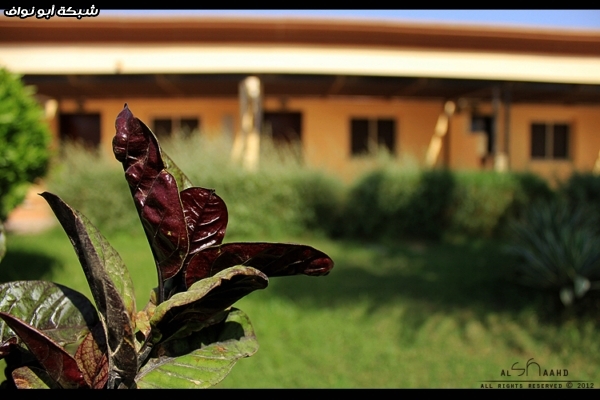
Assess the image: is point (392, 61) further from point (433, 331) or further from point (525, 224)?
point (433, 331)

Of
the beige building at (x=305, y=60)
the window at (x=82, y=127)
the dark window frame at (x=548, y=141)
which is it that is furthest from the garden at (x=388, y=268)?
the dark window frame at (x=548, y=141)

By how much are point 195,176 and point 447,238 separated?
5.15 metres

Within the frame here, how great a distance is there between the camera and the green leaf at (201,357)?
744mm

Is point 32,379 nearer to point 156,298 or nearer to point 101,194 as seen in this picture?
point 156,298

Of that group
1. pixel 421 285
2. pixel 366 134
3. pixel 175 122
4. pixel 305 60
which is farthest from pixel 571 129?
pixel 175 122

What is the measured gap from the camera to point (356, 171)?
10.3m

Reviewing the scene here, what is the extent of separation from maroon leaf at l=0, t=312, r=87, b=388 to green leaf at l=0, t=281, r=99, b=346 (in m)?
0.10

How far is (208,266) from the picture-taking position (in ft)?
2.46

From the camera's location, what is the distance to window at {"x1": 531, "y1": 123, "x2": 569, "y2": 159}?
593 inches

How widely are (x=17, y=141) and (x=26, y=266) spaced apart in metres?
2.19

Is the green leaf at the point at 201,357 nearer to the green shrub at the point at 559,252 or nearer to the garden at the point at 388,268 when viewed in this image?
the garden at the point at 388,268

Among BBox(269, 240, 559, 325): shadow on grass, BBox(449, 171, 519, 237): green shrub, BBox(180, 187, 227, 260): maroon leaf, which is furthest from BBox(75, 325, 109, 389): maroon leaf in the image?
BBox(449, 171, 519, 237): green shrub

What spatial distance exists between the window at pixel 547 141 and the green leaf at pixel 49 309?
53.2 feet

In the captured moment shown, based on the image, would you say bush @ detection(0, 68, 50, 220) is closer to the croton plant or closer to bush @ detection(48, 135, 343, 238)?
bush @ detection(48, 135, 343, 238)
